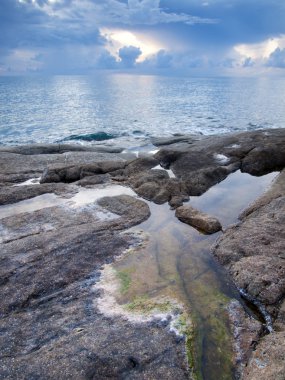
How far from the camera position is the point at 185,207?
13820 mm

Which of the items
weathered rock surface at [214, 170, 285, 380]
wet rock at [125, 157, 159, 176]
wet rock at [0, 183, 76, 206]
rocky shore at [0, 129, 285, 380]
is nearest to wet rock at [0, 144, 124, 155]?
rocky shore at [0, 129, 285, 380]

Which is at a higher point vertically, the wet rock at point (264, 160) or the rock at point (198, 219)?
the wet rock at point (264, 160)

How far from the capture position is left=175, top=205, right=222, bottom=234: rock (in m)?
12.4

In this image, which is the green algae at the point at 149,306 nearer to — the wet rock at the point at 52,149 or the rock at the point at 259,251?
the rock at the point at 259,251

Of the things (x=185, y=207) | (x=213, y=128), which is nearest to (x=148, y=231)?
(x=185, y=207)

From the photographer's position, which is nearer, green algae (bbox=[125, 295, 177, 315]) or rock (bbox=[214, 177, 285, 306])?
green algae (bbox=[125, 295, 177, 315])

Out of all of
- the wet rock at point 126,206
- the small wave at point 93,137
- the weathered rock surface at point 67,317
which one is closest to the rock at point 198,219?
the wet rock at point 126,206

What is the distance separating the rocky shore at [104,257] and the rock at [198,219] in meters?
0.04

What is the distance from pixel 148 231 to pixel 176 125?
137 feet

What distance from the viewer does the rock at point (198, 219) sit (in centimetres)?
1242

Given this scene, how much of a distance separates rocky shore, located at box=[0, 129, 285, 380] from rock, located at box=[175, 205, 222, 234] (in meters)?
0.04

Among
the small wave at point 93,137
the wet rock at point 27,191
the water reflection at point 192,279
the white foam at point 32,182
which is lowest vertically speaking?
the small wave at point 93,137

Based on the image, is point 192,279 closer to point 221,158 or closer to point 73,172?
point 73,172

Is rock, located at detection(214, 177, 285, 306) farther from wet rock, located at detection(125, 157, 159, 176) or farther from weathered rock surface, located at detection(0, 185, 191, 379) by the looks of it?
wet rock, located at detection(125, 157, 159, 176)
